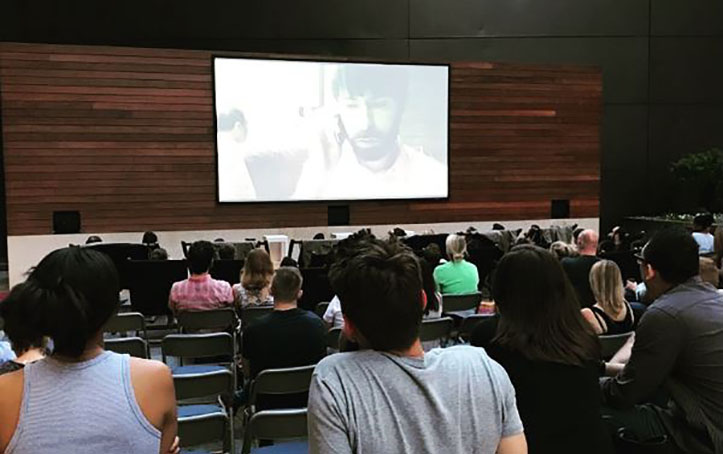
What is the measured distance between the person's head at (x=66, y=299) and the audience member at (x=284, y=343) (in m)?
2.19

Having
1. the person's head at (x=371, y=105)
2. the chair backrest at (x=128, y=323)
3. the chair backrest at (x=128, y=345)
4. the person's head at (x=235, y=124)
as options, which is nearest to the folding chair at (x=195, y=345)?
the chair backrest at (x=128, y=345)

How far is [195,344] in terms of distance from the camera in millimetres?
4473

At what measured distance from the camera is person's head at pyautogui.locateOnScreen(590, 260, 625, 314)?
404cm

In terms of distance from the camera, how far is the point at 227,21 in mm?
14133

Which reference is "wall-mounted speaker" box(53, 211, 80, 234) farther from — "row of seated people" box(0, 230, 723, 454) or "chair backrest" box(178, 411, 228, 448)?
"row of seated people" box(0, 230, 723, 454)

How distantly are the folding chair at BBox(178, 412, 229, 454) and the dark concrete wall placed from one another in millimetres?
12188

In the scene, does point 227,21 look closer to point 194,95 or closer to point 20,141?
point 194,95

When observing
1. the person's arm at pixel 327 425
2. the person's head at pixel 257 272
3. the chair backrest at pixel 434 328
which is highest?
the person's arm at pixel 327 425

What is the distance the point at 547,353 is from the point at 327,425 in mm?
857

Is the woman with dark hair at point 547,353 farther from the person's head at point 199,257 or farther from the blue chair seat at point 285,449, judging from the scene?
the person's head at point 199,257

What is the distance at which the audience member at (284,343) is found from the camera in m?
3.75

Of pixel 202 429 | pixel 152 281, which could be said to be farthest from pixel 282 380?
pixel 152 281

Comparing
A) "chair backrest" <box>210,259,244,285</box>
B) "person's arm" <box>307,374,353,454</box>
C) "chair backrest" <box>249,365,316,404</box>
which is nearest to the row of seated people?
"person's arm" <box>307,374,353,454</box>

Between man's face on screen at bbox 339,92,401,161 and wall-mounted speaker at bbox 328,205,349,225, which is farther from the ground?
man's face on screen at bbox 339,92,401,161
